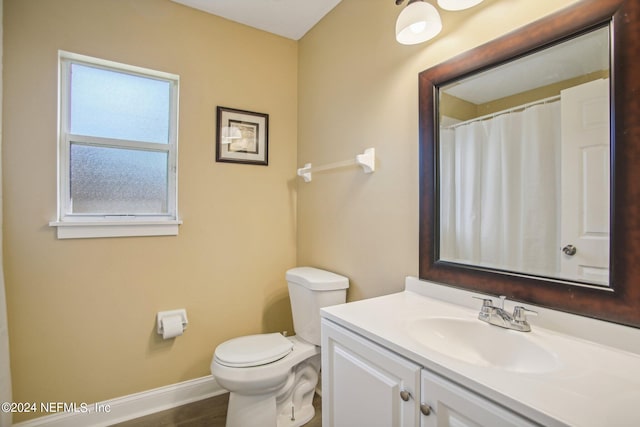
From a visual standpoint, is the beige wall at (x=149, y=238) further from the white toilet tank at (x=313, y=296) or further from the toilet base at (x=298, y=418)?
the toilet base at (x=298, y=418)

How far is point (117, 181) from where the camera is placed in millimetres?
1764

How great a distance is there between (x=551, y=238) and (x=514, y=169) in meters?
0.25

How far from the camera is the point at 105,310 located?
167 centimetres

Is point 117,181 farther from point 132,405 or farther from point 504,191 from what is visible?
point 504,191

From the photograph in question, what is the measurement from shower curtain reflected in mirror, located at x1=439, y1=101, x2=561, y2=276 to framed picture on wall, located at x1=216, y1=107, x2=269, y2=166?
1300mm

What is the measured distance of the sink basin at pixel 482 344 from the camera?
2.74ft

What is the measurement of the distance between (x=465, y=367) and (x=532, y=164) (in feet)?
2.23

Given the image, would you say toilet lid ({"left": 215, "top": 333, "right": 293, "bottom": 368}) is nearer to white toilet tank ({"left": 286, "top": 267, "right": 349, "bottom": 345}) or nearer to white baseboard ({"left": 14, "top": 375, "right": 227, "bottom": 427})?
white toilet tank ({"left": 286, "top": 267, "right": 349, "bottom": 345})

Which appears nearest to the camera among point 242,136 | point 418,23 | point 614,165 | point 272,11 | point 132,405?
point 614,165

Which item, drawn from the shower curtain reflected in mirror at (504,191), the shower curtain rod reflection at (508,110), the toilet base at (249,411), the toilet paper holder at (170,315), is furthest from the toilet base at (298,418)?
the shower curtain rod reflection at (508,110)

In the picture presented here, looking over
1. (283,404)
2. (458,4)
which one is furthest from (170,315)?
(458,4)

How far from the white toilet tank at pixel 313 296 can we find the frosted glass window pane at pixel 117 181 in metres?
0.98

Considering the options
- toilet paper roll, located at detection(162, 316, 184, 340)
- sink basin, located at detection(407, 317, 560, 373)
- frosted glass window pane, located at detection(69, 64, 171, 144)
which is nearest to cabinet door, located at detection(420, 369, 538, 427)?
sink basin, located at detection(407, 317, 560, 373)

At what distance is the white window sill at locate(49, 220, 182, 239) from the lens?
1.57 m
